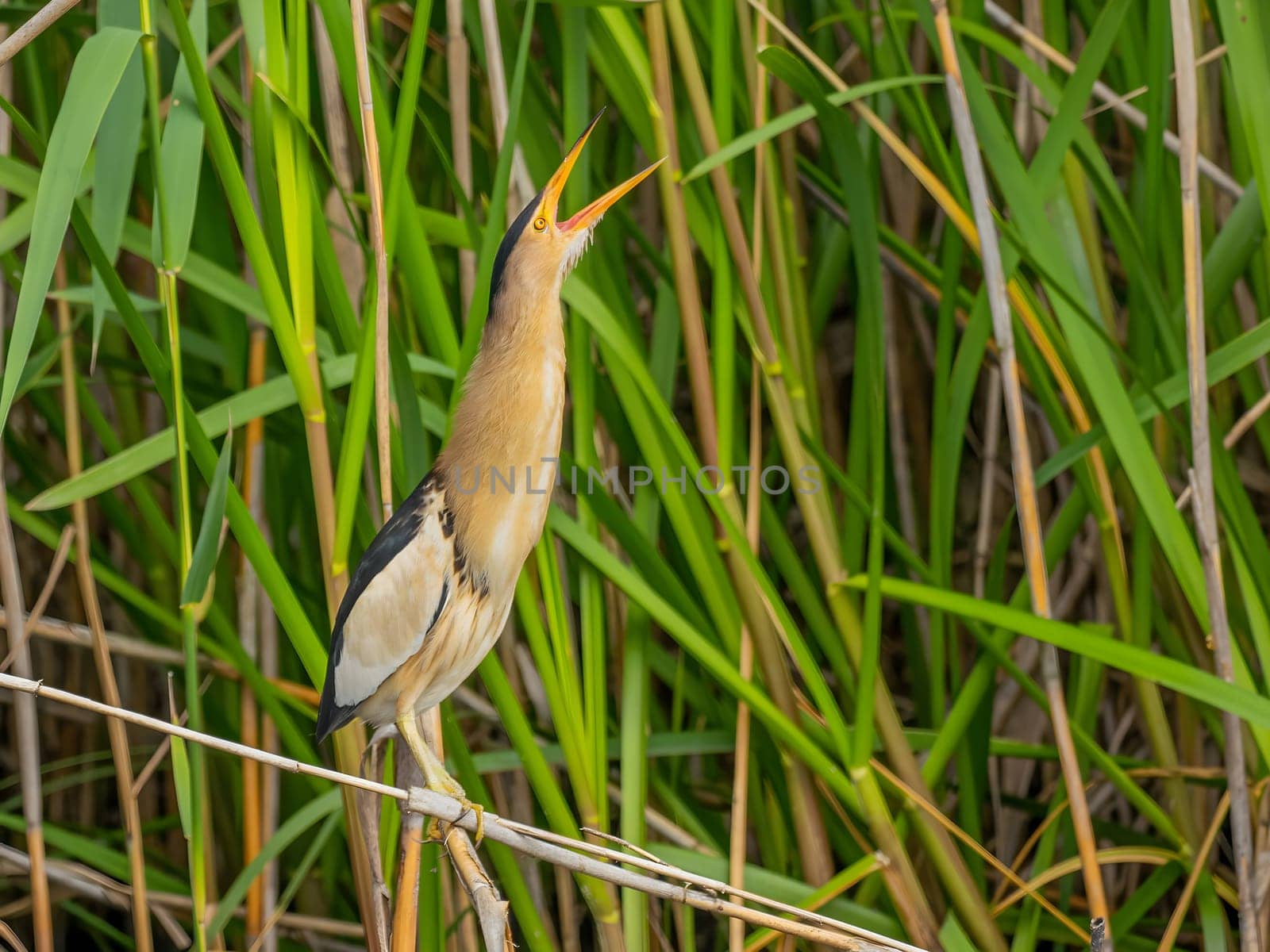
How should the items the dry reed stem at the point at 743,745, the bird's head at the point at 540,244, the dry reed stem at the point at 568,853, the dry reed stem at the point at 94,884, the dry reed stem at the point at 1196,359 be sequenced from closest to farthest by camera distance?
1. the dry reed stem at the point at 568,853
2. the bird's head at the point at 540,244
3. the dry reed stem at the point at 1196,359
4. the dry reed stem at the point at 743,745
5. the dry reed stem at the point at 94,884

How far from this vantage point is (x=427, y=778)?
82cm

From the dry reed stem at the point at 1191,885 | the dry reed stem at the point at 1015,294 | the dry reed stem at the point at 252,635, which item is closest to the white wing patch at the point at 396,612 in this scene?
the dry reed stem at the point at 252,635

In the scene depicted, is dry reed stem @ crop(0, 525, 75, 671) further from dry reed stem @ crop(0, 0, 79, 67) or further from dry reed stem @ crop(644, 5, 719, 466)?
dry reed stem @ crop(644, 5, 719, 466)

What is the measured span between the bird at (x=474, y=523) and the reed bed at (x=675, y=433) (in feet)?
0.14

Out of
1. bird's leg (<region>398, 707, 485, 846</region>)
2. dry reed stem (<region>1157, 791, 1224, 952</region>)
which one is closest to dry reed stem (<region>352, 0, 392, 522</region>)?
bird's leg (<region>398, 707, 485, 846</region>)

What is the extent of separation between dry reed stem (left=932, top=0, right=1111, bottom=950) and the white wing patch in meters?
0.47

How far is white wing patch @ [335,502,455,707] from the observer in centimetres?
81

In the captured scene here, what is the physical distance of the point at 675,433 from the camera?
3.10ft

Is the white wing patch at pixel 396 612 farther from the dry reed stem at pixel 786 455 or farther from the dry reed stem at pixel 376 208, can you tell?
the dry reed stem at pixel 786 455

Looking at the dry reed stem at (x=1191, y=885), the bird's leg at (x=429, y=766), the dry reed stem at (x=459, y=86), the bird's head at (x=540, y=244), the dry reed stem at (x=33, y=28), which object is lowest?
the dry reed stem at (x=1191, y=885)

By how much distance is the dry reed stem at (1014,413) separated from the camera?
0.89 m

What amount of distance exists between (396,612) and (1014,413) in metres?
0.52

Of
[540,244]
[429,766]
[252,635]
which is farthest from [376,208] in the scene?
[252,635]

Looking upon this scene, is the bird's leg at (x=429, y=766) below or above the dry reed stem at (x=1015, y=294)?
below
